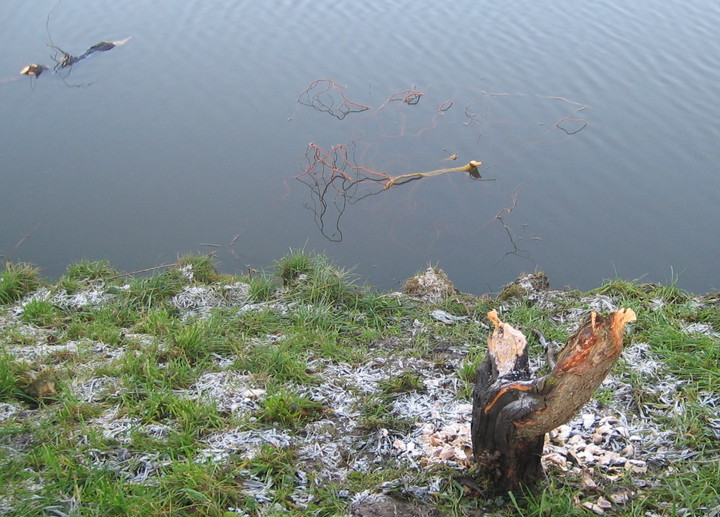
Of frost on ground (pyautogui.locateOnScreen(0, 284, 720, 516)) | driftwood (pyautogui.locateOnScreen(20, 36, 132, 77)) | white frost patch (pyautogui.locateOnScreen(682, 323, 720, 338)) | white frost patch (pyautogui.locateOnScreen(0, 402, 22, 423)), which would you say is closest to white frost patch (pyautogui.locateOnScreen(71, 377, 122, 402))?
frost on ground (pyautogui.locateOnScreen(0, 284, 720, 516))

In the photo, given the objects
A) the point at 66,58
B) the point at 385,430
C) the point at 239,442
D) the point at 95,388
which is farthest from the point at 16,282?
the point at 66,58

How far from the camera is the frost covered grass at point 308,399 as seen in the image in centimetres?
287

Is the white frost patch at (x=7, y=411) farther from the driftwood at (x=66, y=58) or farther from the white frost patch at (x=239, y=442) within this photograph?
the driftwood at (x=66, y=58)

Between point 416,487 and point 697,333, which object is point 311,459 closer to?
point 416,487

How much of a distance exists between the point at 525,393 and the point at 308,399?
125cm

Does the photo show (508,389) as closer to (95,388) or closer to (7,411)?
(95,388)

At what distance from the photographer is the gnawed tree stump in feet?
8.24

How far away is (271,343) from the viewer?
4105 mm

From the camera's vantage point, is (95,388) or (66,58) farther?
(66,58)

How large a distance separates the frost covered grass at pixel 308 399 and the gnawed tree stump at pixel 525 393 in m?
0.16

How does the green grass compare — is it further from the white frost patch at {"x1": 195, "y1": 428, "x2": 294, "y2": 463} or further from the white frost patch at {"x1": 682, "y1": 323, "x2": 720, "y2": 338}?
the white frost patch at {"x1": 682, "y1": 323, "x2": 720, "y2": 338}

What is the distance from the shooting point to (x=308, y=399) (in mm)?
3543

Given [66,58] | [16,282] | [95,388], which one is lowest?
[95,388]

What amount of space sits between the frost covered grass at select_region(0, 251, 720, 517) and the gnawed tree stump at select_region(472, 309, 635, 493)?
16 centimetres
